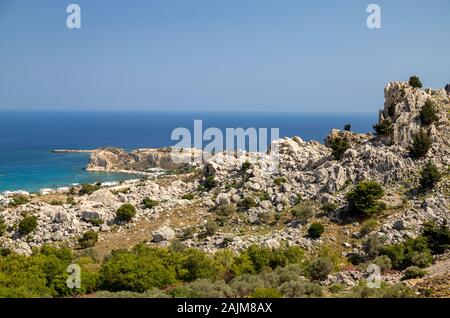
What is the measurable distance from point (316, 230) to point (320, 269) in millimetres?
6458

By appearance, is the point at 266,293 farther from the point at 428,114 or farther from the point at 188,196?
the point at 428,114

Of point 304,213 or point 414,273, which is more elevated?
point 304,213

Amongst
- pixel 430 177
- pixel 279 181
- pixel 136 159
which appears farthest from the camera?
pixel 136 159

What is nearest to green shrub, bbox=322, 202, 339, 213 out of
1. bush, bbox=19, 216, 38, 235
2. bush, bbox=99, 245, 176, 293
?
bush, bbox=99, 245, 176, 293

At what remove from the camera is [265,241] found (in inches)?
1220

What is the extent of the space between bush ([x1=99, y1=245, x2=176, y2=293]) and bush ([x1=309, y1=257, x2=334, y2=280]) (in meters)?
7.99

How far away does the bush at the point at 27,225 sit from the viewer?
3447 centimetres

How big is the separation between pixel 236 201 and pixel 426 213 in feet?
49.0

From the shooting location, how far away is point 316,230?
3212 centimetres

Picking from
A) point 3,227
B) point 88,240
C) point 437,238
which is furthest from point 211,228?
point 3,227

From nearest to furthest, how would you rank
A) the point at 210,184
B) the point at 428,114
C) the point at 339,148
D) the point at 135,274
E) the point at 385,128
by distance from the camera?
the point at 135,274 → the point at 428,114 → the point at 385,128 → the point at 339,148 → the point at 210,184

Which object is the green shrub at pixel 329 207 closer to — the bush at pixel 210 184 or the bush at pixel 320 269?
the bush at pixel 320 269
